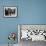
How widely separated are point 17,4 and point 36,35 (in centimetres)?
101

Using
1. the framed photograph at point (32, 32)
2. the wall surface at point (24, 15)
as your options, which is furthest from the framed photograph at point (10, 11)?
the framed photograph at point (32, 32)

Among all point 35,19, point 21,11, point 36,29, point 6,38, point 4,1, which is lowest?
point 6,38

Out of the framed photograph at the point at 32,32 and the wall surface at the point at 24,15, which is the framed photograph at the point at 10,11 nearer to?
the wall surface at the point at 24,15

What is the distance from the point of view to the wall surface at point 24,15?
372 cm

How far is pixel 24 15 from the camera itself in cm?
374

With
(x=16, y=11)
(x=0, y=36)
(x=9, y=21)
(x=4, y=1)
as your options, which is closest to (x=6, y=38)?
(x=0, y=36)

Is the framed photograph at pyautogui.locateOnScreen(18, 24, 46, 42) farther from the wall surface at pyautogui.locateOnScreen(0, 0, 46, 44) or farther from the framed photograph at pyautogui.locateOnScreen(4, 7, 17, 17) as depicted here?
the framed photograph at pyautogui.locateOnScreen(4, 7, 17, 17)

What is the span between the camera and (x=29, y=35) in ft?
11.8

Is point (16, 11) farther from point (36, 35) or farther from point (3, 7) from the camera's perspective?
point (36, 35)

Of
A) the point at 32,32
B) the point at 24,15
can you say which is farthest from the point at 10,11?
the point at 32,32

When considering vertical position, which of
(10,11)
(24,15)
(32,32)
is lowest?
(32,32)

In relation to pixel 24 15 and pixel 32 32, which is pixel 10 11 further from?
pixel 32 32

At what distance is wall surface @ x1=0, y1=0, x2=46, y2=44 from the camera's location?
12.2 ft

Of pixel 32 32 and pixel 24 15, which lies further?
pixel 24 15
